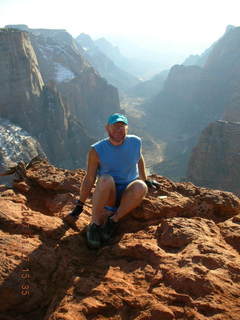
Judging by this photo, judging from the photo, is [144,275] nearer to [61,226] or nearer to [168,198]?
[61,226]

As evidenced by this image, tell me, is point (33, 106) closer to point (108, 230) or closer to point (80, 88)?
point (80, 88)

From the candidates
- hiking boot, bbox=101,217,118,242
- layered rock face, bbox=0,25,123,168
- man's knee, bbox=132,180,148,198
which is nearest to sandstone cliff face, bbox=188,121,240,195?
layered rock face, bbox=0,25,123,168

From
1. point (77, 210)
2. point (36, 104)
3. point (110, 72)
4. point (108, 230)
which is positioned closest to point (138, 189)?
Result: point (108, 230)

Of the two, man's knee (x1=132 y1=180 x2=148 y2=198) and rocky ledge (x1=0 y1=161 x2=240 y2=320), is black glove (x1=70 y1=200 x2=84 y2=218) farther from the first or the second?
man's knee (x1=132 y1=180 x2=148 y2=198)

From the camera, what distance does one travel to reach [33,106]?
5372 centimetres

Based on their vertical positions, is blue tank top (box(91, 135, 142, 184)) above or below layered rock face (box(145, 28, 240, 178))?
above

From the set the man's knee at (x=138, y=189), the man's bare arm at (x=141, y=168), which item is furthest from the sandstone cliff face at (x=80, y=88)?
the man's knee at (x=138, y=189)

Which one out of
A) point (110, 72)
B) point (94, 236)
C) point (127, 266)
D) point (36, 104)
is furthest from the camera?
point (110, 72)

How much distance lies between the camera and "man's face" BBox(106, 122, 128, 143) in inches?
178

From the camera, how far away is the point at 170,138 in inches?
3639

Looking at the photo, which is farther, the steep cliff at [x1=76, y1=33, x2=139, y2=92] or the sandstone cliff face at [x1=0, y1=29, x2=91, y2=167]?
the steep cliff at [x1=76, y1=33, x2=139, y2=92]

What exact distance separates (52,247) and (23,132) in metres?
48.1

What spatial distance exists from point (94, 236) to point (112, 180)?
686 mm

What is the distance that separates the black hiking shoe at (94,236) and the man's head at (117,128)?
1073 millimetres
